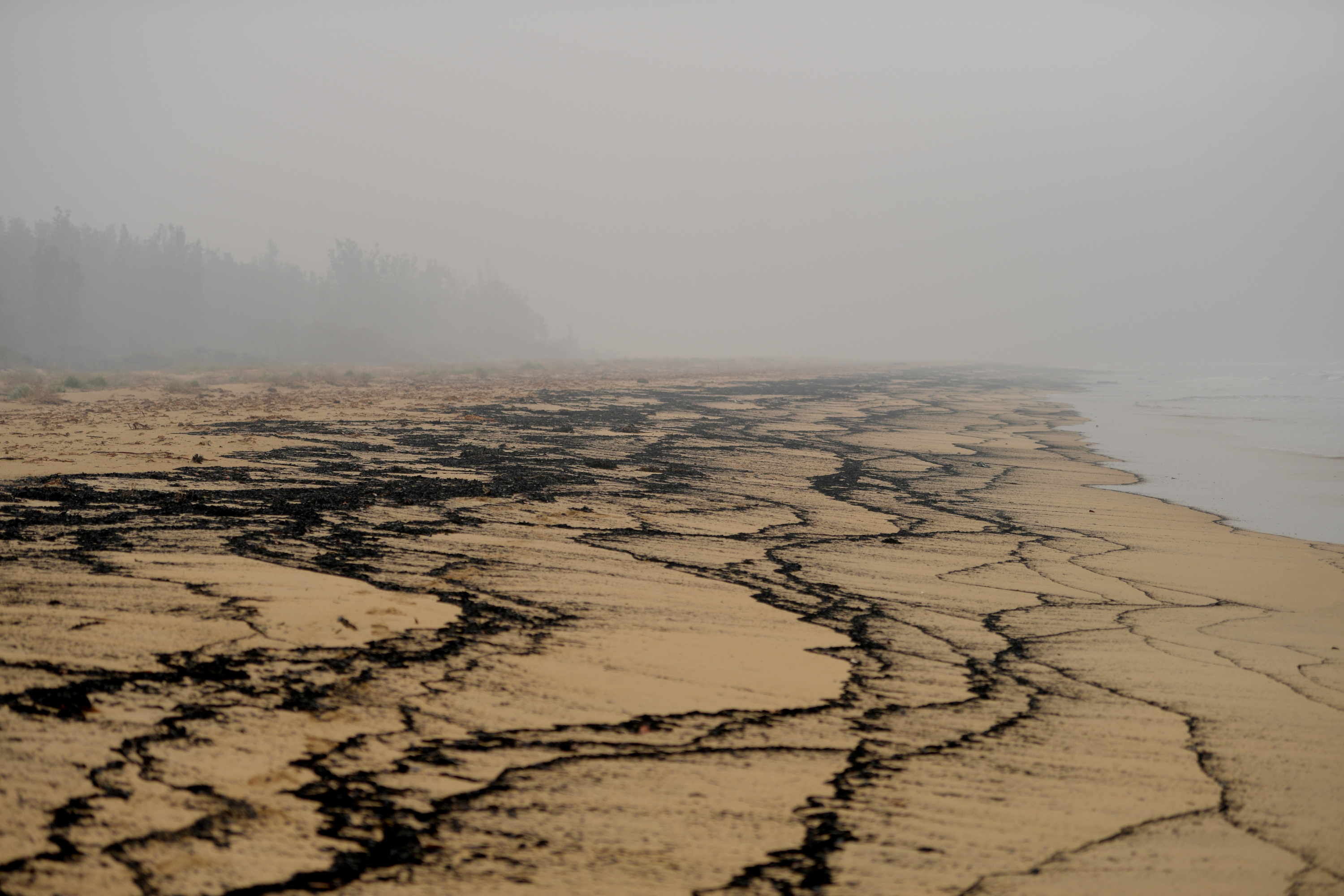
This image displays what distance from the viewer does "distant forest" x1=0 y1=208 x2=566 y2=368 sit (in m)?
61.1

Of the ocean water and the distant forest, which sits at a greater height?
the distant forest

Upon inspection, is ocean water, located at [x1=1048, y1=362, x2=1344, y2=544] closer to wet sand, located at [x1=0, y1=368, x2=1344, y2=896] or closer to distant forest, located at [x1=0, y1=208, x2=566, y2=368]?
wet sand, located at [x1=0, y1=368, x2=1344, y2=896]

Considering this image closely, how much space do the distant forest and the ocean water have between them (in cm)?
4810

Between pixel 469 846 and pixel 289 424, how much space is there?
11.8m

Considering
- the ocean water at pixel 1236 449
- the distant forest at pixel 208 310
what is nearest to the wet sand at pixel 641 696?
the ocean water at pixel 1236 449

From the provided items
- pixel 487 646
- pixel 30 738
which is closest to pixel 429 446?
pixel 487 646

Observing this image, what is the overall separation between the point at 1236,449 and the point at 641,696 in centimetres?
1534

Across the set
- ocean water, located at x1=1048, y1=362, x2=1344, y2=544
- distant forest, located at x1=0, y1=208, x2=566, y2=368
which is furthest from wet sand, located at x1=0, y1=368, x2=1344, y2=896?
distant forest, located at x1=0, y1=208, x2=566, y2=368

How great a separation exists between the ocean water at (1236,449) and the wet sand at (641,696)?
6.34 feet

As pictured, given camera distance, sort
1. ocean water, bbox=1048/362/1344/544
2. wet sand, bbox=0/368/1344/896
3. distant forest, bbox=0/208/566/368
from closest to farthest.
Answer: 1. wet sand, bbox=0/368/1344/896
2. ocean water, bbox=1048/362/1344/544
3. distant forest, bbox=0/208/566/368

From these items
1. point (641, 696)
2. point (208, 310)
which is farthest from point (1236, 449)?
point (208, 310)

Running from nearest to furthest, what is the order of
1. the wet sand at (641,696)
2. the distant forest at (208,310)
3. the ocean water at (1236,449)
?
the wet sand at (641,696)
the ocean water at (1236,449)
the distant forest at (208,310)

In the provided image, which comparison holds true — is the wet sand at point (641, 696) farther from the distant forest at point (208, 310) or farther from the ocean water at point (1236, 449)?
the distant forest at point (208, 310)

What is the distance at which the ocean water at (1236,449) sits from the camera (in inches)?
356
